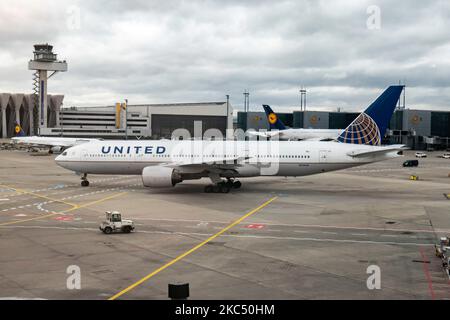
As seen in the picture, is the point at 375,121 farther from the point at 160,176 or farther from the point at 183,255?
the point at 183,255

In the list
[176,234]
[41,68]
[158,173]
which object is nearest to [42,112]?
[41,68]

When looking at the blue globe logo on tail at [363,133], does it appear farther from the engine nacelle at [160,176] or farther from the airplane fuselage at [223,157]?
the engine nacelle at [160,176]

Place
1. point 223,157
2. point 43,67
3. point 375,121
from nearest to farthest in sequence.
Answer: point 375,121 < point 223,157 < point 43,67

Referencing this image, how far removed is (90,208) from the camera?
38781 millimetres

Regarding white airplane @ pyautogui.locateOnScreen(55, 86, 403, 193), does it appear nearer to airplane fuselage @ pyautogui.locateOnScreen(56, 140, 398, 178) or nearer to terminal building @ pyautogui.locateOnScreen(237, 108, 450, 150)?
airplane fuselage @ pyautogui.locateOnScreen(56, 140, 398, 178)

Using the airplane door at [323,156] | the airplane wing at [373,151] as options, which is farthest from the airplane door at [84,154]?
the airplane wing at [373,151]

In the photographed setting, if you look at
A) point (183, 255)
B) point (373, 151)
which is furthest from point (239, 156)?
point (183, 255)

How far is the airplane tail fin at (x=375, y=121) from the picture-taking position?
1863 inches

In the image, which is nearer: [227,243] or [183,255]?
[183,255]

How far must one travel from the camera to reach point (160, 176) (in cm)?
4481

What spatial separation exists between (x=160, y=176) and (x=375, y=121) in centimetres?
2026

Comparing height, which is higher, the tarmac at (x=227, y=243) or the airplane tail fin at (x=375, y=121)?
the airplane tail fin at (x=375, y=121)

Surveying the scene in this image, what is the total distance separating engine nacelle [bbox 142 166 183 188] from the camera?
44.8 meters

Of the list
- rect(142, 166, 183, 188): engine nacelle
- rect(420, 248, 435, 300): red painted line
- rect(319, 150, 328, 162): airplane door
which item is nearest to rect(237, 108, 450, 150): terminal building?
rect(319, 150, 328, 162): airplane door
